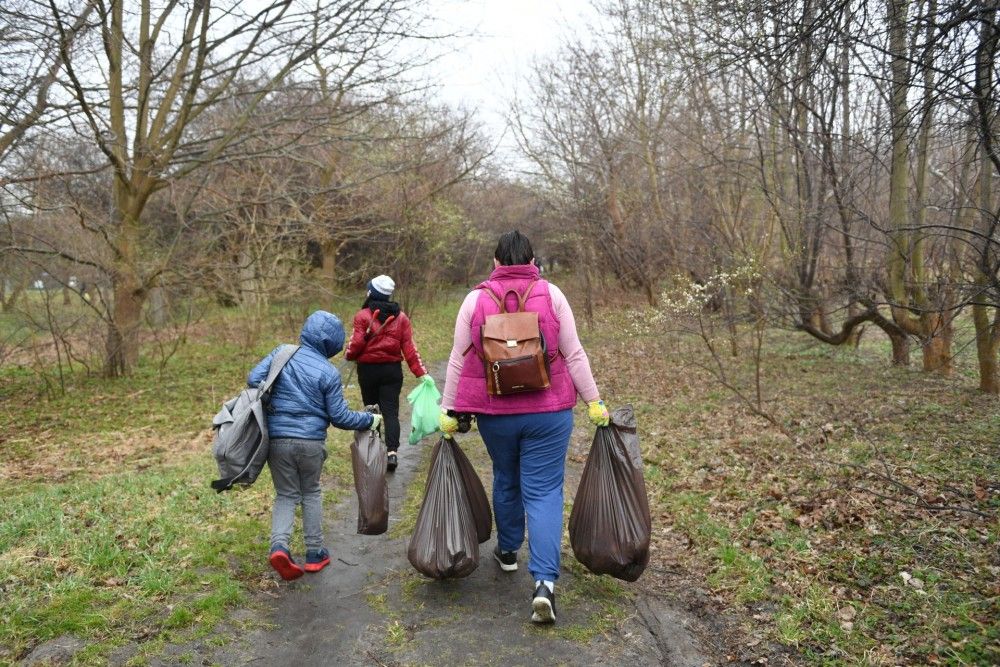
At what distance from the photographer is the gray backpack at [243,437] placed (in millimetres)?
3756

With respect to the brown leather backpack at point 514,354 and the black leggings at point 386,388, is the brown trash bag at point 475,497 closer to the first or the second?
the brown leather backpack at point 514,354

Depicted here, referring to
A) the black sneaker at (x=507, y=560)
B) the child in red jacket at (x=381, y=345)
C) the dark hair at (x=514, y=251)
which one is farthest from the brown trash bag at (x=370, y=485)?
the child in red jacket at (x=381, y=345)

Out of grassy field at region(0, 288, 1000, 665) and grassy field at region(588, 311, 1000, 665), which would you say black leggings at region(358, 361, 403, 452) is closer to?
grassy field at region(0, 288, 1000, 665)

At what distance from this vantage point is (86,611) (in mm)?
3418

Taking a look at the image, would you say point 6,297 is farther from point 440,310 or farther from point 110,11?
point 440,310

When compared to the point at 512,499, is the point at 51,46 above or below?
above

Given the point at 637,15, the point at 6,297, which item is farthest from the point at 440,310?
the point at 6,297

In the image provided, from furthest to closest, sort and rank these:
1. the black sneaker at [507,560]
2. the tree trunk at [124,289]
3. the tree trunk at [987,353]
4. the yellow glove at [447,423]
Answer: the tree trunk at [124,289]
the tree trunk at [987,353]
the black sneaker at [507,560]
the yellow glove at [447,423]

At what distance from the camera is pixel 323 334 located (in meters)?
4.08

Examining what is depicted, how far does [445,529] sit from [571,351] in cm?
118

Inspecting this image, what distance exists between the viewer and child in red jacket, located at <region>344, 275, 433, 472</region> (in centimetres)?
586

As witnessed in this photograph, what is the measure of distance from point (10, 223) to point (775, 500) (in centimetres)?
1005

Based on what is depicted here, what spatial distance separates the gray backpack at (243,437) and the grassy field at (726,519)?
635 millimetres

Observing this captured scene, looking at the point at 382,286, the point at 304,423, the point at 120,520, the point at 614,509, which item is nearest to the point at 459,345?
the point at 304,423
